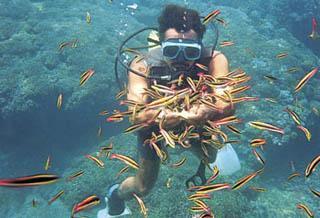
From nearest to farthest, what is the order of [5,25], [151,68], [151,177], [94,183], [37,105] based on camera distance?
[151,68], [151,177], [94,183], [37,105], [5,25]

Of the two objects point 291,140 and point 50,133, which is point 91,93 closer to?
point 50,133

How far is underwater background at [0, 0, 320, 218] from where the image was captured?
9.95 m

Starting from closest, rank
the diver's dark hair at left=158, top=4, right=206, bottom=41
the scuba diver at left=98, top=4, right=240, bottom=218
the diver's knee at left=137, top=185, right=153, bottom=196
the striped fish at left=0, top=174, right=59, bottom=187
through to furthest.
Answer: the striped fish at left=0, top=174, right=59, bottom=187, the scuba diver at left=98, top=4, right=240, bottom=218, the diver's dark hair at left=158, top=4, right=206, bottom=41, the diver's knee at left=137, top=185, right=153, bottom=196

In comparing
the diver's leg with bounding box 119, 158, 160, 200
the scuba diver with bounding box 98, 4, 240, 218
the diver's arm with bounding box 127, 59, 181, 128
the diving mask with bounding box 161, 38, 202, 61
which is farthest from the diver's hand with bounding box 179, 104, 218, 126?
the diver's leg with bounding box 119, 158, 160, 200

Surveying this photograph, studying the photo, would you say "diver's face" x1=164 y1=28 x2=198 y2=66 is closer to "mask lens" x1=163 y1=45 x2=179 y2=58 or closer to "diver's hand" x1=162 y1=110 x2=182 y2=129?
"mask lens" x1=163 y1=45 x2=179 y2=58

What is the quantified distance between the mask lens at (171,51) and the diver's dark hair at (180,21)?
609 mm

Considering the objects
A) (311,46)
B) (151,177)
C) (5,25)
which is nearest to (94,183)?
(151,177)

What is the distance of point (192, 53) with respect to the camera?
525 cm

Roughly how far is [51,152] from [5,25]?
261 inches

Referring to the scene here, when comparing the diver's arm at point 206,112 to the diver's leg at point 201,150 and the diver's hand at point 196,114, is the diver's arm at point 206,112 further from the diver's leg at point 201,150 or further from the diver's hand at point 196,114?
the diver's leg at point 201,150

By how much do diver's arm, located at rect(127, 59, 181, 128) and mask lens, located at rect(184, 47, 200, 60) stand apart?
0.81 meters

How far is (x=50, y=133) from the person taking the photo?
524 inches

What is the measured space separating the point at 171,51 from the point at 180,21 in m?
0.85

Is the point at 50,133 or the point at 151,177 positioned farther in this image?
the point at 50,133
